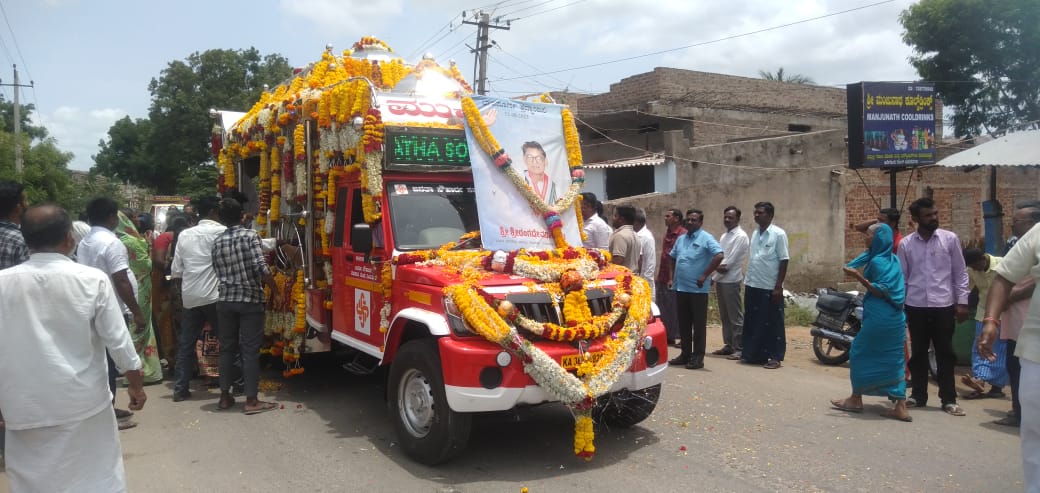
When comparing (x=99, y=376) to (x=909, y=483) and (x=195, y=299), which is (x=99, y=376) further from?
(x=909, y=483)

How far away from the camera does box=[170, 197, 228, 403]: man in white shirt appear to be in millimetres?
6992

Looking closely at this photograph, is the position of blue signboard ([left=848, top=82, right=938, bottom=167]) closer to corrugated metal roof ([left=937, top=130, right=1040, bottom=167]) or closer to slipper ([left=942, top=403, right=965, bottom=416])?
corrugated metal roof ([left=937, top=130, right=1040, bottom=167])

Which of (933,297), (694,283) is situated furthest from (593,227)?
(933,297)

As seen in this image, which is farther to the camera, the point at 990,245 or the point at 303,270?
the point at 990,245

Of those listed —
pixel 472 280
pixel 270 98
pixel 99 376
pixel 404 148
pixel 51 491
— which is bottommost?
pixel 51 491

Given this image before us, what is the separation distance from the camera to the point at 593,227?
849cm

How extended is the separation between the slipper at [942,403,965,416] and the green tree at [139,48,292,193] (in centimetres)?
3336

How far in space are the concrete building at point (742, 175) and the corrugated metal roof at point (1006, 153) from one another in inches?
194

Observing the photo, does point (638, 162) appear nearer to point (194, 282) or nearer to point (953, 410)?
point (953, 410)

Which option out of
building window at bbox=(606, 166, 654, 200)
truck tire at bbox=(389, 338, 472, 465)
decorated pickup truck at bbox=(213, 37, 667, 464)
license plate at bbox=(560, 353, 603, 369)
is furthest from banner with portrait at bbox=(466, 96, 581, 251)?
building window at bbox=(606, 166, 654, 200)

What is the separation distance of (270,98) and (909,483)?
24.0 ft

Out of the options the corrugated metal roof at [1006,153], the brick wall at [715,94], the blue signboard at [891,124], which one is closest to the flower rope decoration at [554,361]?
the corrugated metal roof at [1006,153]

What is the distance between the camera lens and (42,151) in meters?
28.1

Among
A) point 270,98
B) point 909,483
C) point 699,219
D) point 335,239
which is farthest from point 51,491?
point 699,219
